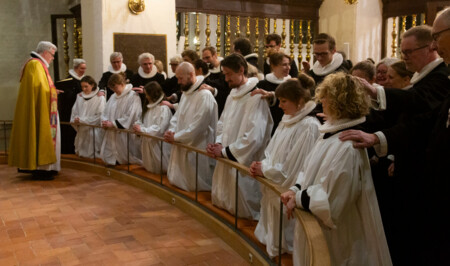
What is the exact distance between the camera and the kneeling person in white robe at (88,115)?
8109mm

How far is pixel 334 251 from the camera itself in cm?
288

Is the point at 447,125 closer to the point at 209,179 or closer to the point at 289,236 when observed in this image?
the point at 289,236

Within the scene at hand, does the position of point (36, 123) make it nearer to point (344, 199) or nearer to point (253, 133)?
point (253, 133)

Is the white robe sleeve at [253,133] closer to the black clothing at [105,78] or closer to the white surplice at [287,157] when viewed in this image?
the white surplice at [287,157]

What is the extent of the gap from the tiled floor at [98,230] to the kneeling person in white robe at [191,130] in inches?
17.8

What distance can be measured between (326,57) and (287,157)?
139 cm

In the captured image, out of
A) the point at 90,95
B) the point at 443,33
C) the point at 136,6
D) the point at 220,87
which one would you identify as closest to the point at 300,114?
the point at 443,33

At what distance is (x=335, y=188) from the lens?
272 centimetres

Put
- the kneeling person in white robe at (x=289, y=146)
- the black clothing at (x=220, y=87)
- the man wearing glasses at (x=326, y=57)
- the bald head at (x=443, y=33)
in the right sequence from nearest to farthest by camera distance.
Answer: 1. the bald head at (x=443, y=33)
2. the kneeling person in white robe at (x=289, y=146)
3. the man wearing glasses at (x=326, y=57)
4. the black clothing at (x=220, y=87)

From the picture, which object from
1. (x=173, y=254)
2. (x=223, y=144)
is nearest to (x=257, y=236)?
(x=173, y=254)

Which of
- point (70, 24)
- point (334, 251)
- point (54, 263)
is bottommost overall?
point (54, 263)

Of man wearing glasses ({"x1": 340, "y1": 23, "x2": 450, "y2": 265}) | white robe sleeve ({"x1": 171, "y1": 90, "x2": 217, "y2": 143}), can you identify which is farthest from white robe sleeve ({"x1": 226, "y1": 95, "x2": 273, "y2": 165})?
man wearing glasses ({"x1": 340, "y1": 23, "x2": 450, "y2": 265})

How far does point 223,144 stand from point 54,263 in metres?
2.02

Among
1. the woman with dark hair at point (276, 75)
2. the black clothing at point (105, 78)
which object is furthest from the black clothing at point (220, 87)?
the black clothing at point (105, 78)
